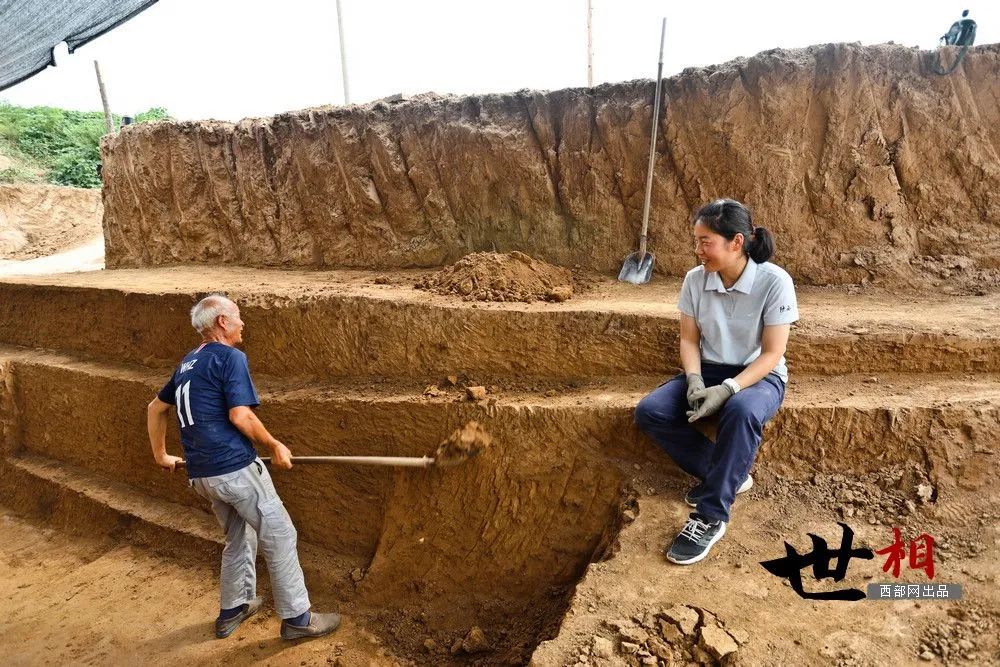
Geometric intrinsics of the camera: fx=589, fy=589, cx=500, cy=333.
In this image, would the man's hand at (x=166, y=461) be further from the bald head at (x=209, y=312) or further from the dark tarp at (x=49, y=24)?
the dark tarp at (x=49, y=24)

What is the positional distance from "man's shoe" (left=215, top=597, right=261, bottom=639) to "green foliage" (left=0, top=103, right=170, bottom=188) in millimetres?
13099

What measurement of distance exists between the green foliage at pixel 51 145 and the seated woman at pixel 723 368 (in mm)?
14198

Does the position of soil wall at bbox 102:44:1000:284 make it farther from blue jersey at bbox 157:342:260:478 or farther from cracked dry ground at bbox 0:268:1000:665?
blue jersey at bbox 157:342:260:478

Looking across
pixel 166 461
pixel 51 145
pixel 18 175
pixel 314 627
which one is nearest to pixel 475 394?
pixel 314 627

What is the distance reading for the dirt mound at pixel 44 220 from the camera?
11273 millimetres

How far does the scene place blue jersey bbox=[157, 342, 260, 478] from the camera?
2.90m

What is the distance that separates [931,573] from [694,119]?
11.6 feet

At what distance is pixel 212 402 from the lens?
2.93 m

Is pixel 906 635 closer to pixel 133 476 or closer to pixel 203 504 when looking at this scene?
pixel 203 504

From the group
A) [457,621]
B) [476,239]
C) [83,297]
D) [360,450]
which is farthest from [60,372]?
[457,621]

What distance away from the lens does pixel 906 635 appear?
7.04 feet

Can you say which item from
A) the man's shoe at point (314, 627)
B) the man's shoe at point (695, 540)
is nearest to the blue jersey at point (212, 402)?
the man's shoe at point (314, 627)

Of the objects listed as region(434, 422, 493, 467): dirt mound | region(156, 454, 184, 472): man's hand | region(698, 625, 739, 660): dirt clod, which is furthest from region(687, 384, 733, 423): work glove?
region(156, 454, 184, 472): man's hand

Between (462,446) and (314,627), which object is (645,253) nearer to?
(462,446)
